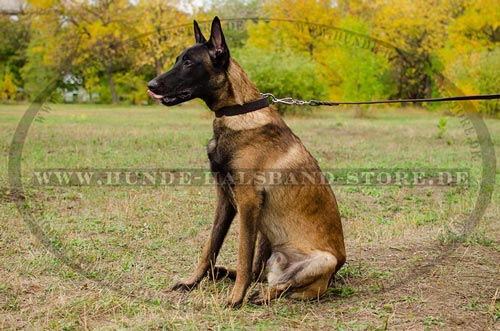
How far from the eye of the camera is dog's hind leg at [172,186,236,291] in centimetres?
420

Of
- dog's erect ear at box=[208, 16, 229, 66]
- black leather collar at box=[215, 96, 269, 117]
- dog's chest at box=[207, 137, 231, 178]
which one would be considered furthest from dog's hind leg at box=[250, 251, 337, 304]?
dog's erect ear at box=[208, 16, 229, 66]

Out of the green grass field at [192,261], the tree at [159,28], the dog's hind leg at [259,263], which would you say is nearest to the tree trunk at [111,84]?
the tree at [159,28]

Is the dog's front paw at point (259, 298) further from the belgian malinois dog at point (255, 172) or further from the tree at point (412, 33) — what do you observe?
the tree at point (412, 33)

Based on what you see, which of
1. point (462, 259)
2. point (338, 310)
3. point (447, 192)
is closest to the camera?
point (338, 310)

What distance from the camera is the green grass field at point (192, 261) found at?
3.70 m

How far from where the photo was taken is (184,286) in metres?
4.30

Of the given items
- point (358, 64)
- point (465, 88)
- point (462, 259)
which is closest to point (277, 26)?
point (358, 64)

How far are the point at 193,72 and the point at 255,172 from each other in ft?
2.68

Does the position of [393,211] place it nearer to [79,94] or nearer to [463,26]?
[463,26]

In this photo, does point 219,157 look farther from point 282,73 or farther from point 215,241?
point 282,73

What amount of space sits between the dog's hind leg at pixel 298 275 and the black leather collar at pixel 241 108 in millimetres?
1056

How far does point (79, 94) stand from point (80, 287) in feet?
130

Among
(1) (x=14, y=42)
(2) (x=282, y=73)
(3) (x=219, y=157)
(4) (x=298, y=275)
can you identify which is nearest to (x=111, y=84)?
(1) (x=14, y=42)

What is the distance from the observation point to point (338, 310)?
12.7ft
